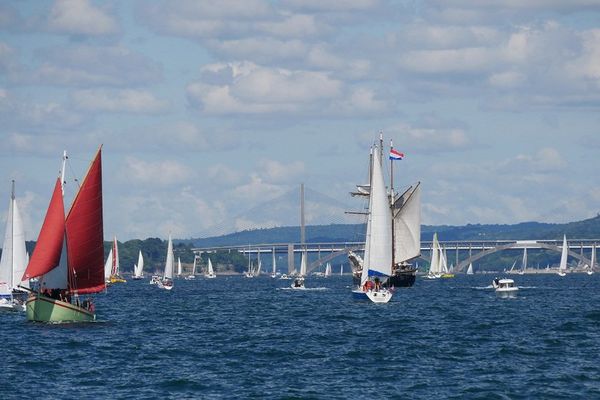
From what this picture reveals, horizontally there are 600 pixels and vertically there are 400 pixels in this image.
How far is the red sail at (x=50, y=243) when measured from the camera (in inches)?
2589

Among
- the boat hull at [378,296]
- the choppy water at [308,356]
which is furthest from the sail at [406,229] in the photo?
the choppy water at [308,356]

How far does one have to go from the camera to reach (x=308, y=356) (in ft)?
183

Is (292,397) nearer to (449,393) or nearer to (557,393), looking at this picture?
(449,393)

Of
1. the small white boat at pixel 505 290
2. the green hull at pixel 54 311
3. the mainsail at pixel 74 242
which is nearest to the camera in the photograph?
the mainsail at pixel 74 242

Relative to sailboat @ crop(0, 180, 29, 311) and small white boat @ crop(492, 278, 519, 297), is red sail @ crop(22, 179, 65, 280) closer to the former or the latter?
sailboat @ crop(0, 180, 29, 311)

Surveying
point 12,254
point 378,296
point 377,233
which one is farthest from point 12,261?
point 377,233

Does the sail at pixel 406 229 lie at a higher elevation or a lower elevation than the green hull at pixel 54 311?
higher

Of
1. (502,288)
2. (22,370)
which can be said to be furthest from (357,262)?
(22,370)

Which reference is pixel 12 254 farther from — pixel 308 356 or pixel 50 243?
pixel 308 356

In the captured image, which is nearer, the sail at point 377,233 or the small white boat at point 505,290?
the sail at point 377,233

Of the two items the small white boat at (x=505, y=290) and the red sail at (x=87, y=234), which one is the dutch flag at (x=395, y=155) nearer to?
the small white boat at (x=505, y=290)

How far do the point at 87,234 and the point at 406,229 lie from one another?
9363 centimetres

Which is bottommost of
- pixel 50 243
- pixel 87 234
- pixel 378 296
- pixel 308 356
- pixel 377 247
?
pixel 308 356

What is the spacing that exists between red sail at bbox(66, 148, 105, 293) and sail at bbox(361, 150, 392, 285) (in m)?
37.3
